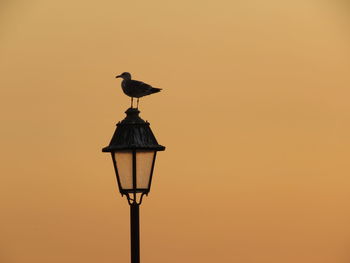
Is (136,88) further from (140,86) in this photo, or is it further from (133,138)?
(133,138)

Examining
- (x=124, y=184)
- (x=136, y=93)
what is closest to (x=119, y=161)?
(x=124, y=184)

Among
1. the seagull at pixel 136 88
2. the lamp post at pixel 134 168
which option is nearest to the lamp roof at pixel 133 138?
the lamp post at pixel 134 168

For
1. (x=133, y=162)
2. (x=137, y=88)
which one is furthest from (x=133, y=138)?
(x=137, y=88)

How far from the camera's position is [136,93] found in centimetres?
595

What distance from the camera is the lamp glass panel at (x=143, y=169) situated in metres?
5.02

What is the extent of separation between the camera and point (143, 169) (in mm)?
5051

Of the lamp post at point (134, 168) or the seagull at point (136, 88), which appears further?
the seagull at point (136, 88)

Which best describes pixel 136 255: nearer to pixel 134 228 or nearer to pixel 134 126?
pixel 134 228

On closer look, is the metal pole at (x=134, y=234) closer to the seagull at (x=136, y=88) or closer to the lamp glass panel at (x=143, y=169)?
the lamp glass panel at (x=143, y=169)

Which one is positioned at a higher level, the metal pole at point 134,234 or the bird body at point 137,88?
the bird body at point 137,88

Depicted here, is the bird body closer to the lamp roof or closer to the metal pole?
the lamp roof

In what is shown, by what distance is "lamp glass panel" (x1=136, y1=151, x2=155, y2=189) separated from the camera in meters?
5.02

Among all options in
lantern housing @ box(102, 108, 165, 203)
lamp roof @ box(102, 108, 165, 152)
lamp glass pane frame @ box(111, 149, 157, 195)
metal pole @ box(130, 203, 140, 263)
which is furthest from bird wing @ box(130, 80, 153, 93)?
metal pole @ box(130, 203, 140, 263)

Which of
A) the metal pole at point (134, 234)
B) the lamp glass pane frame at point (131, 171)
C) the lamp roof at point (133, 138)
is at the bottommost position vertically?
the metal pole at point (134, 234)
